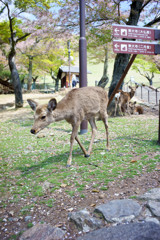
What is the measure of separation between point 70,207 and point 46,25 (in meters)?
11.8

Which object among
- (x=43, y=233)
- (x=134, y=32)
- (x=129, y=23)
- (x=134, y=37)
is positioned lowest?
(x=43, y=233)

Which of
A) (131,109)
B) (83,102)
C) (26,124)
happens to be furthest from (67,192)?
(131,109)

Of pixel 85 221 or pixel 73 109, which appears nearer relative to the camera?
pixel 85 221

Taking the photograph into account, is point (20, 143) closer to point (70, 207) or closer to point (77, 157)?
point (77, 157)

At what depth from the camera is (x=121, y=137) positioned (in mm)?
7367

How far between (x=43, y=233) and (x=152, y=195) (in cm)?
169

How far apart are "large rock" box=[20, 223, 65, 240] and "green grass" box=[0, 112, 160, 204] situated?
572 mm

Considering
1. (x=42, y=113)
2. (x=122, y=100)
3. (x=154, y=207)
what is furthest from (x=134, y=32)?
(x=122, y=100)

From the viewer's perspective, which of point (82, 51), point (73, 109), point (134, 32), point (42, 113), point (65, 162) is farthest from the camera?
point (82, 51)

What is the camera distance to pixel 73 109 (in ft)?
16.4

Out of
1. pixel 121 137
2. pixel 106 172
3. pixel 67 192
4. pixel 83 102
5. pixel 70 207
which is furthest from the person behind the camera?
pixel 121 137

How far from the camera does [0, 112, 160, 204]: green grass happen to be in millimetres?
4223

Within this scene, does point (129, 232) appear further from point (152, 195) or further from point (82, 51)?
point (82, 51)

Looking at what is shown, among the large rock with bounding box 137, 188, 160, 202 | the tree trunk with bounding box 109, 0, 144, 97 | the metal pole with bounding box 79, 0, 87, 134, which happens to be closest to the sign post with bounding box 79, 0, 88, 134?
the metal pole with bounding box 79, 0, 87, 134
